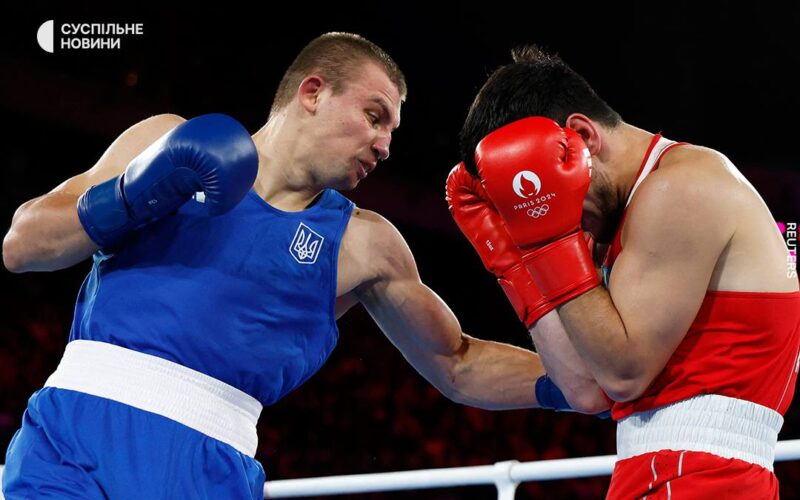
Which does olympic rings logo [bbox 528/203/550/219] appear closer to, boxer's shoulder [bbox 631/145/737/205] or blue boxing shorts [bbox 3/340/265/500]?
boxer's shoulder [bbox 631/145/737/205]

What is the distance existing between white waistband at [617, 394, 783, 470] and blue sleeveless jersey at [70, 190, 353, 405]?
90 cm

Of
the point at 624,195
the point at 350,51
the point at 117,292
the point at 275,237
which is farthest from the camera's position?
the point at 350,51

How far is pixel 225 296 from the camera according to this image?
2223mm

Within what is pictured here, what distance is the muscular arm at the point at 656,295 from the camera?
176 centimetres

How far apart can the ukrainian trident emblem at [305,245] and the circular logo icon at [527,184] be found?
732 millimetres

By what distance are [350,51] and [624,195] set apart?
1002 mm

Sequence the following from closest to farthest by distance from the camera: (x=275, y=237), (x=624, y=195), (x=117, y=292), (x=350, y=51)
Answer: (x=624, y=195) → (x=117, y=292) → (x=275, y=237) → (x=350, y=51)

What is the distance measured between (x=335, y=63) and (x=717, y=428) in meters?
1.43

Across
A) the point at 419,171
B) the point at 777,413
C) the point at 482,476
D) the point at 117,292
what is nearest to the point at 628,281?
the point at 777,413

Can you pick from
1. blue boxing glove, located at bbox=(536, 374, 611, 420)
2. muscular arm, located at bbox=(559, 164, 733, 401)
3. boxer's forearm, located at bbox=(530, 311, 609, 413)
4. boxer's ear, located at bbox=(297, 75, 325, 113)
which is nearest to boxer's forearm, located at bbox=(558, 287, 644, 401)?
muscular arm, located at bbox=(559, 164, 733, 401)

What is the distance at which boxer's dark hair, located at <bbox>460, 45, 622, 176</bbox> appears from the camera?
6.69ft

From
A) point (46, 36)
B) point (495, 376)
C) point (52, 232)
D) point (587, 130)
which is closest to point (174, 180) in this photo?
point (52, 232)

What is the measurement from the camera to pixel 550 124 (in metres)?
1.86

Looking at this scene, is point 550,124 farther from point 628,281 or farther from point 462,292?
point 462,292
